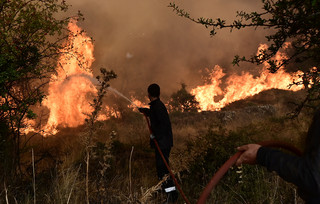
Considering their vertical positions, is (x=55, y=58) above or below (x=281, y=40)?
above

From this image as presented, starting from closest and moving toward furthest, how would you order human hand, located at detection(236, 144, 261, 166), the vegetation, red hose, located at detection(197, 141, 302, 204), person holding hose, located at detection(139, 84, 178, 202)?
red hose, located at detection(197, 141, 302, 204), human hand, located at detection(236, 144, 261, 166), the vegetation, person holding hose, located at detection(139, 84, 178, 202)

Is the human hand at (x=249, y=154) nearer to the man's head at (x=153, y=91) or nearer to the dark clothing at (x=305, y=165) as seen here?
the dark clothing at (x=305, y=165)

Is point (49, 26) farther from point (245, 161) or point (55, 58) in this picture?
point (245, 161)

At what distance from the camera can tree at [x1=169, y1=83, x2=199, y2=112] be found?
119ft

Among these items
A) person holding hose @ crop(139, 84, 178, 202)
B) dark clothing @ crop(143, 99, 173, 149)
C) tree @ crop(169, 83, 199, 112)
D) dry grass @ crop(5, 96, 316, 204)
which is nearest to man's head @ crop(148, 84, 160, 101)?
person holding hose @ crop(139, 84, 178, 202)

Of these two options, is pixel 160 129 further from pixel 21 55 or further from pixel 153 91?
pixel 21 55

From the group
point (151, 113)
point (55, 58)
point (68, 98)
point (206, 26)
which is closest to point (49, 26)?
point (55, 58)

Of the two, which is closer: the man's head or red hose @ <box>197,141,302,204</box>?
red hose @ <box>197,141,302,204</box>

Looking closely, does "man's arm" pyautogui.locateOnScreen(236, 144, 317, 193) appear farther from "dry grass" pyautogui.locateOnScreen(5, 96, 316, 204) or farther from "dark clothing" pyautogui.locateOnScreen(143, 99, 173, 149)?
"dark clothing" pyautogui.locateOnScreen(143, 99, 173, 149)

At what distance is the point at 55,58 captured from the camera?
571 centimetres

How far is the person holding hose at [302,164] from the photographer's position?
120cm

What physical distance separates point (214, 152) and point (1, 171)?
4.29 metres

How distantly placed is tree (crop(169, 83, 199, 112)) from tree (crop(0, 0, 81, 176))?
103 ft

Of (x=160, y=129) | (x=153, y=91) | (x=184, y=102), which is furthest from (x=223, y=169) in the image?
(x=184, y=102)
